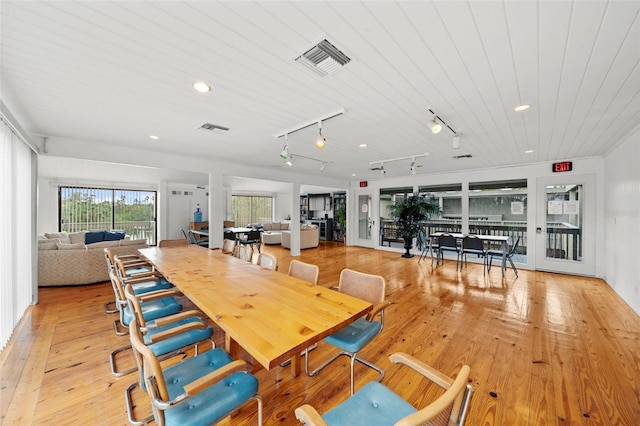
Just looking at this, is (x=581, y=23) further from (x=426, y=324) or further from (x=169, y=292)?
(x=169, y=292)

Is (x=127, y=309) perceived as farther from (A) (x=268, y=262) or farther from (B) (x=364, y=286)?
(B) (x=364, y=286)

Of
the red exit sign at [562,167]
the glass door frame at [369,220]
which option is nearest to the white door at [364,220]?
the glass door frame at [369,220]

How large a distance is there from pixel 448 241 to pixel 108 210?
1038 cm

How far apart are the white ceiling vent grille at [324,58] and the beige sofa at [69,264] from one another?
4788 mm

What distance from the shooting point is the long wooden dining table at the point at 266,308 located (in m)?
1.19

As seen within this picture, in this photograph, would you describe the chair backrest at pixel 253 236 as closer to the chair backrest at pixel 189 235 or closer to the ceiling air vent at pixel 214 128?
the chair backrest at pixel 189 235

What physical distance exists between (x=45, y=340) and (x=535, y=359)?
473 cm

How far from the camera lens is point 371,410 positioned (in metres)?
1.14

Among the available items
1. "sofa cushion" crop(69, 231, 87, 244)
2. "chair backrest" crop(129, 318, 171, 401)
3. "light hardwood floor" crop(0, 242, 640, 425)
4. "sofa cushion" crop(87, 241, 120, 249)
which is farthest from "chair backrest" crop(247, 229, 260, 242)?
"chair backrest" crop(129, 318, 171, 401)

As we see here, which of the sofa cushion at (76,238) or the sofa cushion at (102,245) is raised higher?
the sofa cushion at (102,245)

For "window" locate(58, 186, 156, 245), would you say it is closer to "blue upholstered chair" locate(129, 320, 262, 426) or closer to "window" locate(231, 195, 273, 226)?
"window" locate(231, 195, 273, 226)

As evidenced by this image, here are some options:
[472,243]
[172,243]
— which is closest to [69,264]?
[172,243]

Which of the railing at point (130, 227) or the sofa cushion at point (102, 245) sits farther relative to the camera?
the railing at point (130, 227)

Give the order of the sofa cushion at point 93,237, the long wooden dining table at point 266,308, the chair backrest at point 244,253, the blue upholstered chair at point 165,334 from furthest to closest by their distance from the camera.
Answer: the sofa cushion at point 93,237
the chair backrest at point 244,253
the blue upholstered chair at point 165,334
the long wooden dining table at point 266,308
